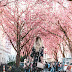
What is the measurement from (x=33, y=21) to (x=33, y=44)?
841mm

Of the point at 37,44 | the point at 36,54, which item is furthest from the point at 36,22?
the point at 36,54

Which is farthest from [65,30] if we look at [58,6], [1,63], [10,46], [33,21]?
[1,63]

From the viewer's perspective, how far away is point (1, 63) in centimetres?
448

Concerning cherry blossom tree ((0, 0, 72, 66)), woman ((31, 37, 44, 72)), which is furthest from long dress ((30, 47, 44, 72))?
cherry blossom tree ((0, 0, 72, 66))

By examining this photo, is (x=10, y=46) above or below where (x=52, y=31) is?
below

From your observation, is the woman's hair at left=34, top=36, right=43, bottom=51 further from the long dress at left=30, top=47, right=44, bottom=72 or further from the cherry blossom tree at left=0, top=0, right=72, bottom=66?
the cherry blossom tree at left=0, top=0, right=72, bottom=66

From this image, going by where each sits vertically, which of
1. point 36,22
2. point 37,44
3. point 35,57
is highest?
point 36,22

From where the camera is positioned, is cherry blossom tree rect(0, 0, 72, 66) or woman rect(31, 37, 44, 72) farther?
cherry blossom tree rect(0, 0, 72, 66)

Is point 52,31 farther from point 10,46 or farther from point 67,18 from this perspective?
point 10,46

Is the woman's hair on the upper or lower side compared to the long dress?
upper

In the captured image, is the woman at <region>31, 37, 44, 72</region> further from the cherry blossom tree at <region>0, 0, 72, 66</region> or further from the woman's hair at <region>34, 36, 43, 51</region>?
the cherry blossom tree at <region>0, 0, 72, 66</region>

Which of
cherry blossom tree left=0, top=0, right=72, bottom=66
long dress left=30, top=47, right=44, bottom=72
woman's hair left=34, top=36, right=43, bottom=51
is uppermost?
cherry blossom tree left=0, top=0, right=72, bottom=66

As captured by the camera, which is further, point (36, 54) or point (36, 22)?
point (36, 22)

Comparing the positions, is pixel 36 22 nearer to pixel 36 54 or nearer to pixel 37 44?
pixel 37 44
